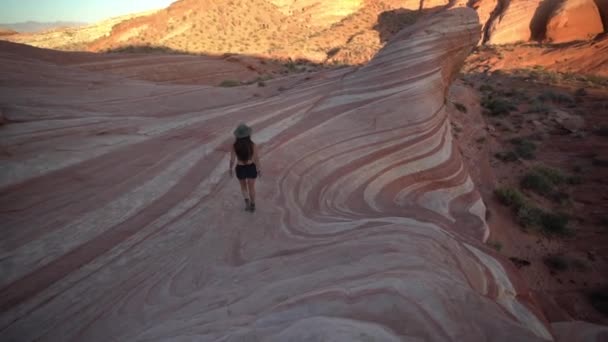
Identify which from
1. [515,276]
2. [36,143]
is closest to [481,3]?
[515,276]

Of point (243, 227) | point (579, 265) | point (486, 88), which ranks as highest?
point (486, 88)

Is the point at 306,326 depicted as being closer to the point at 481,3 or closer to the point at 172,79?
the point at 172,79

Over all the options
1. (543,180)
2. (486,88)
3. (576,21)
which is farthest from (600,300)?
(576,21)

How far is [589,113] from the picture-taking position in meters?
13.7

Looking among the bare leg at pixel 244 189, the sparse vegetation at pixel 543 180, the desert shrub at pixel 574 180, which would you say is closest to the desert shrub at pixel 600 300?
the sparse vegetation at pixel 543 180

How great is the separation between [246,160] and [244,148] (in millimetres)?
194

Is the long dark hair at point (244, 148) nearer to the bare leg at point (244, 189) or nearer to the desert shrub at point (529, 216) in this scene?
the bare leg at point (244, 189)

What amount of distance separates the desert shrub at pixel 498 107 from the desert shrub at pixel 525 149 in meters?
3.15

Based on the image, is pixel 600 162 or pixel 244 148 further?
pixel 600 162

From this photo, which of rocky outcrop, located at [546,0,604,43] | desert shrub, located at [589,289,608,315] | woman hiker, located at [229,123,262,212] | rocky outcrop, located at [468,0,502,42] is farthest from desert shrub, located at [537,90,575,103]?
rocky outcrop, located at [468,0,502,42]

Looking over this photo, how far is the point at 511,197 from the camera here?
846 centimetres

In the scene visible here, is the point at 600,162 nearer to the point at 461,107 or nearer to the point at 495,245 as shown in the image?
the point at 461,107

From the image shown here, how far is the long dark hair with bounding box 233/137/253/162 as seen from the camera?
4340 mm

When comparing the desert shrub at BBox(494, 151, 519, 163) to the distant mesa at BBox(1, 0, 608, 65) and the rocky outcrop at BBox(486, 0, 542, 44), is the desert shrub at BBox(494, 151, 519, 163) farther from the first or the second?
the rocky outcrop at BBox(486, 0, 542, 44)
